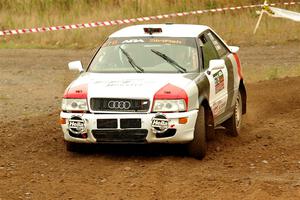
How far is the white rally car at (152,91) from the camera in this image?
9273mm

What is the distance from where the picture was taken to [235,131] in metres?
11.5

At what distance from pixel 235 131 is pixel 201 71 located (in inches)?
63.7

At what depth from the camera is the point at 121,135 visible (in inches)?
366

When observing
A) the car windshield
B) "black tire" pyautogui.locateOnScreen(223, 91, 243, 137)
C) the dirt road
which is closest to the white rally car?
the car windshield

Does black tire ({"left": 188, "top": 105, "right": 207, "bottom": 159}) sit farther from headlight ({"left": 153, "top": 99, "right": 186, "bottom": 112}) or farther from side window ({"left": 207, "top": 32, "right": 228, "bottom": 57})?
side window ({"left": 207, "top": 32, "right": 228, "bottom": 57})

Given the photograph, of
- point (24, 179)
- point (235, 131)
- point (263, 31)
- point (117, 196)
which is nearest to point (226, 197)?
point (117, 196)

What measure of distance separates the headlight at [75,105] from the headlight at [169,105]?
32.3 inches

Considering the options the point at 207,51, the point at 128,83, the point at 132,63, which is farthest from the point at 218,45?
the point at 128,83

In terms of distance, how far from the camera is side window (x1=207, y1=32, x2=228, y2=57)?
11328 millimetres

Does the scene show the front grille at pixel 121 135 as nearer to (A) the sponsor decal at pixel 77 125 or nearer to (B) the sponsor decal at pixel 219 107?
(A) the sponsor decal at pixel 77 125

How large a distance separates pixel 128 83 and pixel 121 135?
65cm

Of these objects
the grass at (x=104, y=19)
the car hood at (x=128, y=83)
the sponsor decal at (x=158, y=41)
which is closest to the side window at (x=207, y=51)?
the sponsor decal at (x=158, y=41)

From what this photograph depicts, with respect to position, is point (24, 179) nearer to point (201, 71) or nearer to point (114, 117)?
point (114, 117)

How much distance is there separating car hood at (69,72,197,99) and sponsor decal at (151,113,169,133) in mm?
241
